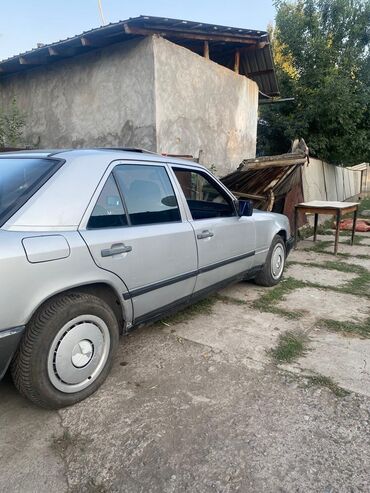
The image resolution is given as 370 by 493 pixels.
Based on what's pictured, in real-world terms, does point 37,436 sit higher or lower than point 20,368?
lower

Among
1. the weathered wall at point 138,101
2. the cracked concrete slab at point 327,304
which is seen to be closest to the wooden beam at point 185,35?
the weathered wall at point 138,101

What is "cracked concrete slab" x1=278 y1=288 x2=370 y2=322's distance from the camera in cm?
418

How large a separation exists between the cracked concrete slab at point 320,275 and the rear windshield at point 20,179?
413 cm

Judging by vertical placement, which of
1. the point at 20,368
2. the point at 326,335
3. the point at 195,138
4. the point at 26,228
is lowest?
the point at 326,335

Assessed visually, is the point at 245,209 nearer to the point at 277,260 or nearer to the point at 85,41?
the point at 277,260

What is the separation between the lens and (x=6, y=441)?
2180mm

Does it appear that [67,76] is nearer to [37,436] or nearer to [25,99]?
[25,99]

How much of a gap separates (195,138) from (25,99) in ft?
14.4

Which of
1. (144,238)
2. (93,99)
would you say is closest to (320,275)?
(144,238)

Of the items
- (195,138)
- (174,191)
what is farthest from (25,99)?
(174,191)

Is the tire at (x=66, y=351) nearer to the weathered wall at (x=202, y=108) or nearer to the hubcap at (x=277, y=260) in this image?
the hubcap at (x=277, y=260)

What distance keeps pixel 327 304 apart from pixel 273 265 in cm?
88

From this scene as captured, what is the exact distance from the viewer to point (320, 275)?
5797 millimetres

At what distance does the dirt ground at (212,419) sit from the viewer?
6.37 feet
